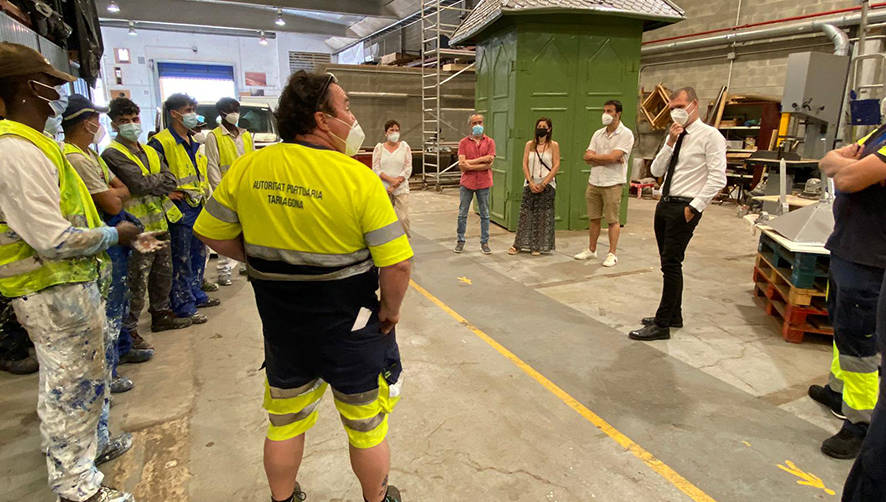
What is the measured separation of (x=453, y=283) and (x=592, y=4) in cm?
429

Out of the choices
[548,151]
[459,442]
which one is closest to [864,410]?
[459,442]

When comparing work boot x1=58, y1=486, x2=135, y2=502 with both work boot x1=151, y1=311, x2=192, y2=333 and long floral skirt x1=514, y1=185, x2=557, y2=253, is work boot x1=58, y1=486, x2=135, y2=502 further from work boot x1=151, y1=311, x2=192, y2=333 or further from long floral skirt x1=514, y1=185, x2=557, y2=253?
long floral skirt x1=514, y1=185, x2=557, y2=253

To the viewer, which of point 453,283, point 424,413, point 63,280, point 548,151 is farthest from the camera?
point 548,151

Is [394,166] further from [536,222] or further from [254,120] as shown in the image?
[254,120]

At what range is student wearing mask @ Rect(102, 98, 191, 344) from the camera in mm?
3232

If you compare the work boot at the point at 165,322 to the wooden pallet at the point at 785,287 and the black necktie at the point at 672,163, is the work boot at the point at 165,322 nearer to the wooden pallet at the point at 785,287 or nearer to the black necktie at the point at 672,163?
the black necktie at the point at 672,163

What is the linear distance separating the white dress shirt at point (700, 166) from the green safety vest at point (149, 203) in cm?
366

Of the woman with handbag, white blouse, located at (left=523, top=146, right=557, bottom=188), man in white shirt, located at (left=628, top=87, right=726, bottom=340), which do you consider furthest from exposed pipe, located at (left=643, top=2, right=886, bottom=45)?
man in white shirt, located at (left=628, top=87, right=726, bottom=340)

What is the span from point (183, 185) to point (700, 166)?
3910 millimetres

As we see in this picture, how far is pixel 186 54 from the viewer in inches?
723

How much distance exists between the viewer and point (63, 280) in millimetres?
1883

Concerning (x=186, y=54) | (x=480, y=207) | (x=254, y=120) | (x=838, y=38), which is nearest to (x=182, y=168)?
(x=480, y=207)

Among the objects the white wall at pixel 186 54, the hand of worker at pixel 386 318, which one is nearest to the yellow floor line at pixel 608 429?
the hand of worker at pixel 386 318

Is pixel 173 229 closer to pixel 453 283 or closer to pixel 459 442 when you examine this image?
pixel 453 283
